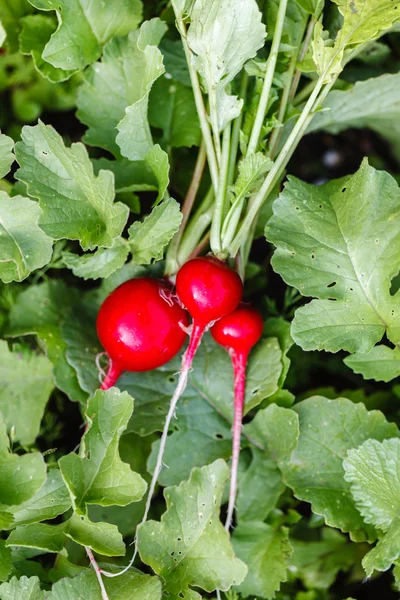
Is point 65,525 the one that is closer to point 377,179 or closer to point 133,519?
point 133,519

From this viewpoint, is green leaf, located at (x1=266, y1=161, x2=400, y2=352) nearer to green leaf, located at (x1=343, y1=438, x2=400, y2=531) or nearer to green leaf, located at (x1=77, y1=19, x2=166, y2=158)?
green leaf, located at (x1=343, y1=438, x2=400, y2=531)

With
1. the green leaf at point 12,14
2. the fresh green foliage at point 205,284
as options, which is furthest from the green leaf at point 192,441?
the green leaf at point 12,14

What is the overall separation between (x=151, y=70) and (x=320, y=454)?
821 millimetres

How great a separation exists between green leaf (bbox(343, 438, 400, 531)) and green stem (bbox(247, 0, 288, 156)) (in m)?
0.61

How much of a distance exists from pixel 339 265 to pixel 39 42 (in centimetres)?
76

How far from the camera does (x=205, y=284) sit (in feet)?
3.81

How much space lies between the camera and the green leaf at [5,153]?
1100mm

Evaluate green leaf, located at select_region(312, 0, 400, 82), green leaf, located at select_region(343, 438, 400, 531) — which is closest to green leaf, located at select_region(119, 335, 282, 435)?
green leaf, located at select_region(343, 438, 400, 531)

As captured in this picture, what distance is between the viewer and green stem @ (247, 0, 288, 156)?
1.08 metres

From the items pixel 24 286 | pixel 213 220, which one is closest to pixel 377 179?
pixel 213 220

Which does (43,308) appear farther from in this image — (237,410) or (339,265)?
(339,265)

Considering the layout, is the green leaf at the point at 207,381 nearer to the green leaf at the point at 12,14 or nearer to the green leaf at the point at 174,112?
the green leaf at the point at 174,112

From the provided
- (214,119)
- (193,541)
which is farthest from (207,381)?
(214,119)

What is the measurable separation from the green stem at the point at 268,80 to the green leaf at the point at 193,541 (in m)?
0.61
